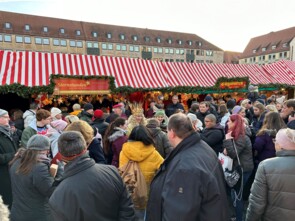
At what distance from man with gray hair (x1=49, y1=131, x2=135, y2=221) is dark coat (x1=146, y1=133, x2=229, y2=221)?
32cm

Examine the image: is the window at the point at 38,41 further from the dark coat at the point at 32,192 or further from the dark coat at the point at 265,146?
the dark coat at the point at 265,146

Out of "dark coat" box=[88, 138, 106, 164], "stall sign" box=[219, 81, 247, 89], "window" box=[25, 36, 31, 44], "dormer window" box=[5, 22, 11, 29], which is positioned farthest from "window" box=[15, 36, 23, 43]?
"dark coat" box=[88, 138, 106, 164]

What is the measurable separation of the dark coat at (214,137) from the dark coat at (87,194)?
84.0 inches

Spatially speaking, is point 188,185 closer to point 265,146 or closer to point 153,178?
point 153,178

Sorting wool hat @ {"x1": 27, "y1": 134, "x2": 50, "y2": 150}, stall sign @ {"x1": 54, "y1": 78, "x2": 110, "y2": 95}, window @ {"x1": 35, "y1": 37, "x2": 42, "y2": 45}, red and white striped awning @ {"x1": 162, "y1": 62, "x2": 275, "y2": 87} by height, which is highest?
window @ {"x1": 35, "y1": 37, "x2": 42, "y2": 45}

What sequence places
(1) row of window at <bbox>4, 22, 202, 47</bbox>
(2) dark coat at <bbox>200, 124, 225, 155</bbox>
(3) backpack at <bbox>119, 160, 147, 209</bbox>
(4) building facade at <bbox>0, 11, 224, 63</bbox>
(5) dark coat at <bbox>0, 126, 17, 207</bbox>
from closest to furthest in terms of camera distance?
(3) backpack at <bbox>119, 160, 147, 209</bbox> < (5) dark coat at <bbox>0, 126, 17, 207</bbox> < (2) dark coat at <bbox>200, 124, 225, 155</bbox> < (4) building facade at <bbox>0, 11, 224, 63</bbox> < (1) row of window at <bbox>4, 22, 202, 47</bbox>

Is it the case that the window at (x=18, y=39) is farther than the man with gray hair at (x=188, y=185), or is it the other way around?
the window at (x=18, y=39)

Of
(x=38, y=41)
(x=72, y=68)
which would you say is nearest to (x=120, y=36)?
(x=38, y=41)

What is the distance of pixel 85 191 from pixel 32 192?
3.20 feet

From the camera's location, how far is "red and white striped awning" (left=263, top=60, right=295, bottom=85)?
40.3ft

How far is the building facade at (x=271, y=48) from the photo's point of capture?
49469mm

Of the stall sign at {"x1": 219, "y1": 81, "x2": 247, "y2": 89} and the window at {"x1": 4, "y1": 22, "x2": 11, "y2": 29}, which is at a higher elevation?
the window at {"x1": 4, "y1": 22, "x2": 11, "y2": 29}

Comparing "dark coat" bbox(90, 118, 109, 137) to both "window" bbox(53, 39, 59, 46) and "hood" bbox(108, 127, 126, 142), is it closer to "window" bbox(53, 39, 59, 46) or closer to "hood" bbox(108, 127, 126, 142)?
"hood" bbox(108, 127, 126, 142)

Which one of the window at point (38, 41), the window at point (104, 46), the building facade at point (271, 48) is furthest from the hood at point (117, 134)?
the building facade at point (271, 48)
